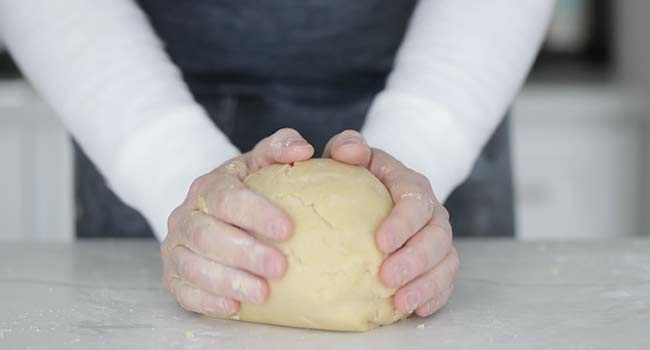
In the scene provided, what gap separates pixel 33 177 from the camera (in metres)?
2.18

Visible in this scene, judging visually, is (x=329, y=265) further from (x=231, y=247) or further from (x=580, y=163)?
(x=580, y=163)

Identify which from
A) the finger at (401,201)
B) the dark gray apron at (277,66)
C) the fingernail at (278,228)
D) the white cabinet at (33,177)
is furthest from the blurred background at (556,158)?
the fingernail at (278,228)

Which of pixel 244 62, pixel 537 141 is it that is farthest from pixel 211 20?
pixel 537 141

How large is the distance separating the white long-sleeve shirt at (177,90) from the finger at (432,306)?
174 mm

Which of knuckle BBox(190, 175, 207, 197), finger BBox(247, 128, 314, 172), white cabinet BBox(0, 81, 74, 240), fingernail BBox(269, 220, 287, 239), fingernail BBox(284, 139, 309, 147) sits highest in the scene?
fingernail BBox(284, 139, 309, 147)

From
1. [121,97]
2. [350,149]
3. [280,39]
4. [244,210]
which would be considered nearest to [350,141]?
[350,149]

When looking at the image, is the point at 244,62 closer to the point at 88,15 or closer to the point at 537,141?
the point at 88,15

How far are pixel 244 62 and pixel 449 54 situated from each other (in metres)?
0.29

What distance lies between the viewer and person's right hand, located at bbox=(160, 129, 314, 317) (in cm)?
71

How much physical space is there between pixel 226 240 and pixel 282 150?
0.29ft

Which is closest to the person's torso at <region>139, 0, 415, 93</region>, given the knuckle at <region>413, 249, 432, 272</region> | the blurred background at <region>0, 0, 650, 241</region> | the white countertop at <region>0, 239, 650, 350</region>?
the white countertop at <region>0, 239, 650, 350</region>

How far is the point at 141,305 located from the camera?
774 mm

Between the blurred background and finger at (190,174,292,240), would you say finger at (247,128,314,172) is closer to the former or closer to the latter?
finger at (190,174,292,240)

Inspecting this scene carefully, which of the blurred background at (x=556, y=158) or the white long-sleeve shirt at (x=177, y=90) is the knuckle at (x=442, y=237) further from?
the blurred background at (x=556, y=158)
